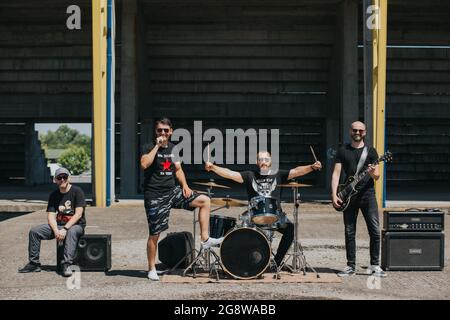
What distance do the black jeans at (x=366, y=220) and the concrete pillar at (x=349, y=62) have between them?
49.9ft

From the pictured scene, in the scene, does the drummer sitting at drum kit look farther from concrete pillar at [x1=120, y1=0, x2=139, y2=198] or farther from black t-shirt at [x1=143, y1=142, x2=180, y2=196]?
concrete pillar at [x1=120, y1=0, x2=139, y2=198]

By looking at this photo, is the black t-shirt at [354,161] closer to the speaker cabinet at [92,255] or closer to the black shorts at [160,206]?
the black shorts at [160,206]

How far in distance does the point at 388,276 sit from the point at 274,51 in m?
18.1

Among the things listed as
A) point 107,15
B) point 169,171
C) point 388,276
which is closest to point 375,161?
point 388,276

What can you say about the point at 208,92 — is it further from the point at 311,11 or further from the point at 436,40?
the point at 436,40

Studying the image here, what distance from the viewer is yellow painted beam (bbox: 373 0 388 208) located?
19.0 metres

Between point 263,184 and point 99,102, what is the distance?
11.8 meters

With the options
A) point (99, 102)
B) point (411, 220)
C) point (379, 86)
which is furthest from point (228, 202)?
point (379, 86)

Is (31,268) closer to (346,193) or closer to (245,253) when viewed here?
(245,253)

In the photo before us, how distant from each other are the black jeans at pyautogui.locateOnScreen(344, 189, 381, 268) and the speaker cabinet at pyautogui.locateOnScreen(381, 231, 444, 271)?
0.34 metres

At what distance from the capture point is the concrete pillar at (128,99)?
23.0 meters

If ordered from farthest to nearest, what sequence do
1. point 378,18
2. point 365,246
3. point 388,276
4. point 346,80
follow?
point 346,80, point 378,18, point 365,246, point 388,276

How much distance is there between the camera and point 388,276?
880cm

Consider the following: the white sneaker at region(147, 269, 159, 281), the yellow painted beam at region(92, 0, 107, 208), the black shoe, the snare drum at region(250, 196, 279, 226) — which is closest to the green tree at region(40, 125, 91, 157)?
the yellow painted beam at region(92, 0, 107, 208)
